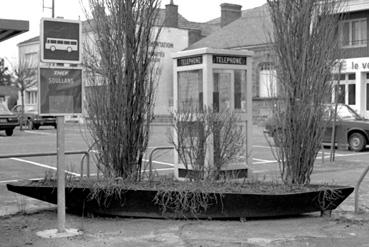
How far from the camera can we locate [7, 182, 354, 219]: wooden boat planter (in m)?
7.67

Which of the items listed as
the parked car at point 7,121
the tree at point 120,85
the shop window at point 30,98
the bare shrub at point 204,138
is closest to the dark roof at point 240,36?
the parked car at point 7,121

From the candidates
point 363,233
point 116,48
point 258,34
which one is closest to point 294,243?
point 363,233

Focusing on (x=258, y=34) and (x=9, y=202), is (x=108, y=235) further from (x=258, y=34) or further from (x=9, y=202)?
(x=258, y=34)

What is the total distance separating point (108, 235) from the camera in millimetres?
7133

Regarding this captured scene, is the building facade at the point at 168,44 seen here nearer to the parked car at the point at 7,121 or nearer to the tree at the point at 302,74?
the parked car at the point at 7,121

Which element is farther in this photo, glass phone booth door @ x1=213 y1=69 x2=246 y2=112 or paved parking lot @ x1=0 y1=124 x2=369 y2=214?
paved parking lot @ x1=0 y1=124 x2=369 y2=214

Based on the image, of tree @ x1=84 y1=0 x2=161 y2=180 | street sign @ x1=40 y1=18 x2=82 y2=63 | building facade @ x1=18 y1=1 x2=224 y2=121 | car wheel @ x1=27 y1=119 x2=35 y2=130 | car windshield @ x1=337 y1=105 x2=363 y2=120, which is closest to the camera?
street sign @ x1=40 y1=18 x2=82 y2=63

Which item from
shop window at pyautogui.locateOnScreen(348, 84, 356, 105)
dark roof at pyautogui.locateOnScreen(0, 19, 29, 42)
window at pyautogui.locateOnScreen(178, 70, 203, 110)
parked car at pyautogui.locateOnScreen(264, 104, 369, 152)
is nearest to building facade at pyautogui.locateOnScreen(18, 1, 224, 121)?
shop window at pyautogui.locateOnScreen(348, 84, 356, 105)

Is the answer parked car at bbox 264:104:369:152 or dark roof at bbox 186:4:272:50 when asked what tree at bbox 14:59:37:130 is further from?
parked car at bbox 264:104:369:152

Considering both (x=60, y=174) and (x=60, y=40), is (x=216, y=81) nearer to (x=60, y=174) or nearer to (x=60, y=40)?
(x=60, y=40)

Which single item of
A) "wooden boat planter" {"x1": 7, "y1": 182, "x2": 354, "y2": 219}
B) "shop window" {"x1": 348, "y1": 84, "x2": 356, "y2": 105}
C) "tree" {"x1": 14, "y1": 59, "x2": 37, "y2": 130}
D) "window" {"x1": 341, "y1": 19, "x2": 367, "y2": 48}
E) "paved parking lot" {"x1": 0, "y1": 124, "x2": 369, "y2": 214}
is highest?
"window" {"x1": 341, "y1": 19, "x2": 367, "y2": 48}

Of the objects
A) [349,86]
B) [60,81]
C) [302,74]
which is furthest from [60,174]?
[349,86]

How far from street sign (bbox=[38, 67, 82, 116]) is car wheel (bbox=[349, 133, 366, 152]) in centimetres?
1399

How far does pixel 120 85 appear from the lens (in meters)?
8.62
